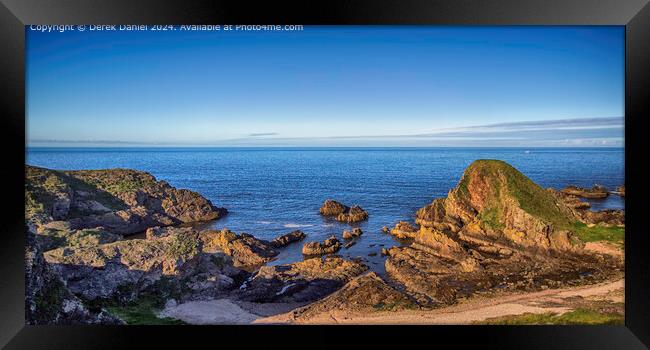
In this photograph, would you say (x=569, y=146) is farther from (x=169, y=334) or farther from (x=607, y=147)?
(x=169, y=334)

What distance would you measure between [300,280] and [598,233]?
727 cm

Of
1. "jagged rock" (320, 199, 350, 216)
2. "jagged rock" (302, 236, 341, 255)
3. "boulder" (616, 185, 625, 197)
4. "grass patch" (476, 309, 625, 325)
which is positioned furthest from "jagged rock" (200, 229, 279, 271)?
"boulder" (616, 185, 625, 197)

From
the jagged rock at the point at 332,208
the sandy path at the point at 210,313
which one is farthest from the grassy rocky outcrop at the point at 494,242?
the sandy path at the point at 210,313

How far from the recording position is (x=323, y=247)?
11031 millimetres

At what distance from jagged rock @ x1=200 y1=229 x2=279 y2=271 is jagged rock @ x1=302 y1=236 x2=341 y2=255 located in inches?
32.9

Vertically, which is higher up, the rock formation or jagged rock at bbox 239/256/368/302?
the rock formation

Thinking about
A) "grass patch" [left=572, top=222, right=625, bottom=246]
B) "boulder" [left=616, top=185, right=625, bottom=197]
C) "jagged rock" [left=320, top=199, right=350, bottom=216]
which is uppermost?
"boulder" [left=616, top=185, right=625, bottom=197]

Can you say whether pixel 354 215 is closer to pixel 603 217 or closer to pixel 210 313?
pixel 210 313

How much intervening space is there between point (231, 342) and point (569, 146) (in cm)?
890

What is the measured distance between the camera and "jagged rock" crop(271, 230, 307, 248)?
1112cm

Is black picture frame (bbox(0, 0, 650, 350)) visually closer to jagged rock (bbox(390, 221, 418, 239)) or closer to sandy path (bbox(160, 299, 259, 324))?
sandy path (bbox(160, 299, 259, 324))

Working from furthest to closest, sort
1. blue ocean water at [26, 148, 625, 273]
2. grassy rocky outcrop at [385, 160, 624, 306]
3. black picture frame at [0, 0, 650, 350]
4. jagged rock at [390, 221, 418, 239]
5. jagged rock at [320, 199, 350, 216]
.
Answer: jagged rock at [320, 199, 350, 216], jagged rock at [390, 221, 418, 239], blue ocean water at [26, 148, 625, 273], grassy rocky outcrop at [385, 160, 624, 306], black picture frame at [0, 0, 650, 350]

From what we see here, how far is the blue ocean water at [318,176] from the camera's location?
10164 mm
